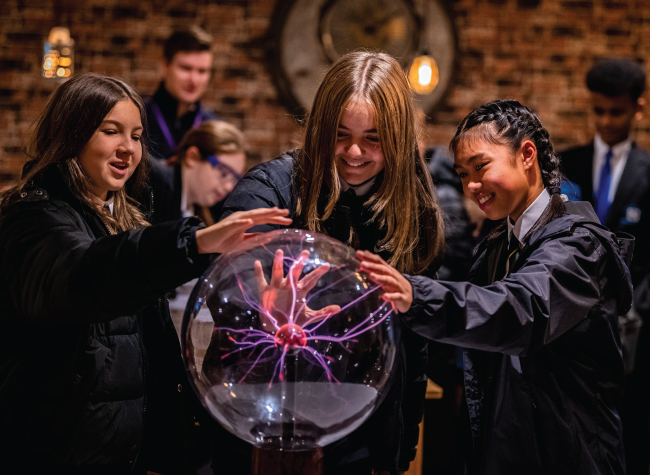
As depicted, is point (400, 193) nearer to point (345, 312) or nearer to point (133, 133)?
point (345, 312)

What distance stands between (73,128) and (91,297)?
0.48 m

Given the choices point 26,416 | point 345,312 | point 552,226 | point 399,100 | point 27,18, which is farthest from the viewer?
point 27,18

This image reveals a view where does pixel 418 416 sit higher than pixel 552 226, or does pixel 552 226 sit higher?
pixel 552 226

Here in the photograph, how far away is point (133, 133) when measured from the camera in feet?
5.14

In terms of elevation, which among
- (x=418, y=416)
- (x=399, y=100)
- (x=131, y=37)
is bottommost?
(x=418, y=416)

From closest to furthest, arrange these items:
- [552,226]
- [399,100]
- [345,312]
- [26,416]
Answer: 1. [345,312]
2. [26,416]
3. [552,226]
4. [399,100]

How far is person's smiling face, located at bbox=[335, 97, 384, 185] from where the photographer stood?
1596 mm

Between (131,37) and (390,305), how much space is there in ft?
13.4

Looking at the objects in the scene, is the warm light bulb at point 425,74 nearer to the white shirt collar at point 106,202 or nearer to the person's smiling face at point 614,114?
the person's smiling face at point 614,114

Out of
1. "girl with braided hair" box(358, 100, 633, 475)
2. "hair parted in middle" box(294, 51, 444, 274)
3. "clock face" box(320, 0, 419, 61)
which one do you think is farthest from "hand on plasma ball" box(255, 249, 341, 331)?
"clock face" box(320, 0, 419, 61)

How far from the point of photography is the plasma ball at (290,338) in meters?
1.12

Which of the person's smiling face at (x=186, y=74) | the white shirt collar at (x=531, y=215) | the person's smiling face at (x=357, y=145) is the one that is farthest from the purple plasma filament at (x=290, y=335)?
the person's smiling face at (x=186, y=74)

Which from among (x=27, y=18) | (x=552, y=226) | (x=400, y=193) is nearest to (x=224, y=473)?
(x=400, y=193)

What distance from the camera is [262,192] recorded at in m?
1.61
